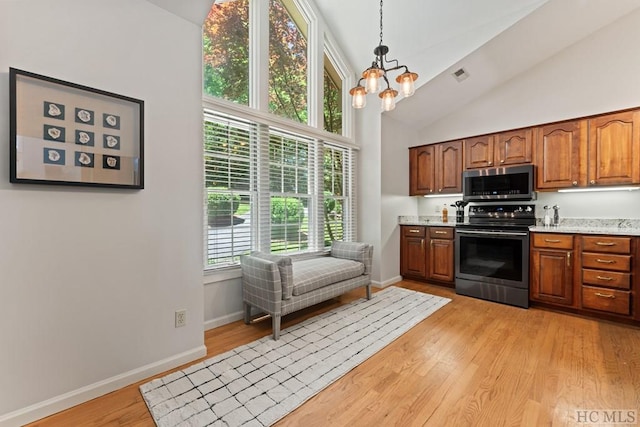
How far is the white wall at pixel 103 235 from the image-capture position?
1.51 m

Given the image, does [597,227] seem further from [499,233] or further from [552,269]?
[499,233]

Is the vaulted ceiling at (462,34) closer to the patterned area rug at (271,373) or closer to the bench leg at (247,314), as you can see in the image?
the patterned area rug at (271,373)

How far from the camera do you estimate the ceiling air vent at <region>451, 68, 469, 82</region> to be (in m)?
3.57

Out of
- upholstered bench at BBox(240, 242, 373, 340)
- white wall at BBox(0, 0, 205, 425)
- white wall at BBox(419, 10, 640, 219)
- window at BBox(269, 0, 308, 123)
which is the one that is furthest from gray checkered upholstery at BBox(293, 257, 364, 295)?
white wall at BBox(419, 10, 640, 219)

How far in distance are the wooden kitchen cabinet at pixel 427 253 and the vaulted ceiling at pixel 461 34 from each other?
5.97 feet

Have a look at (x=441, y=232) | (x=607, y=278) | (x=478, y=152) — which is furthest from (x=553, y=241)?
(x=478, y=152)

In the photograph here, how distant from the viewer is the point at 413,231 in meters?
4.36

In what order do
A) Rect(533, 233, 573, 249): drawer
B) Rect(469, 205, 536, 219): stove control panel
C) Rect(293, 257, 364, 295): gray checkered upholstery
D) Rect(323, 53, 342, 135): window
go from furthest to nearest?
Rect(323, 53, 342, 135): window, Rect(469, 205, 536, 219): stove control panel, Rect(533, 233, 573, 249): drawer, Rect(293, 257, 364, 295): gray checkered upholstery

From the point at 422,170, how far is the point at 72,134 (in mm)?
4225

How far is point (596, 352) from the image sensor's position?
2260 millimetres

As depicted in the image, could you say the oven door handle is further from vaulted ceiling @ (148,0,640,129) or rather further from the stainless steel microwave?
vaulted ceiling @ (148,0,640,129)

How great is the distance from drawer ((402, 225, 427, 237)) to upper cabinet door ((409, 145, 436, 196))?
23.1 inches

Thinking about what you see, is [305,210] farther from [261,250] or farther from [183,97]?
[183,97]

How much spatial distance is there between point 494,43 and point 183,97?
11.0 ft
